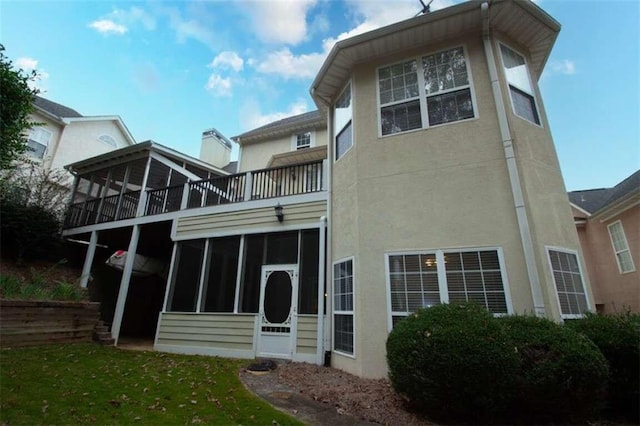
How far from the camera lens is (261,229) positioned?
27.9 ft

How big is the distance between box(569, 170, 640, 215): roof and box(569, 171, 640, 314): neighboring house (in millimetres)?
51

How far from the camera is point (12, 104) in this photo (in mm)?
7852

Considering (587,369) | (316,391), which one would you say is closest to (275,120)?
(316,391)

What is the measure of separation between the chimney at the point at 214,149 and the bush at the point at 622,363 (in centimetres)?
1949

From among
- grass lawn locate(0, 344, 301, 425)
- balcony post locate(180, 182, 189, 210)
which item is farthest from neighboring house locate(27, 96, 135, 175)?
grass lawn locate(0, 344, 301, 425)

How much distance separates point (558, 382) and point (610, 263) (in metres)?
11.5

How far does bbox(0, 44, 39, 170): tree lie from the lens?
770cm

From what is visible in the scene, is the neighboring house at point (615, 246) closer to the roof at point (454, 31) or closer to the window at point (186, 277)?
the roof at point (454, 31)

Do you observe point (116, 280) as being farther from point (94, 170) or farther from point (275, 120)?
point (275, 120)

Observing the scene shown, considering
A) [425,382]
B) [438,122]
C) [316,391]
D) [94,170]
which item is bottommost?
[316,391]

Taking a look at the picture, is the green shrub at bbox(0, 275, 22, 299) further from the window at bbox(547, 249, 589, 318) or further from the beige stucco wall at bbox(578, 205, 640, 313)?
the beige stucco wall at bbox(578, 205, 640, 313)

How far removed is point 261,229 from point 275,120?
11709mm

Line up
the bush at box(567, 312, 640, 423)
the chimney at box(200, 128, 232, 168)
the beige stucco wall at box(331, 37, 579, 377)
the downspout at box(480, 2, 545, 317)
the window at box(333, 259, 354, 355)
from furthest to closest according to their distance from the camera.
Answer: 1. the chimney at box(200, 128, 232, 168)
2. the window at box(333, 259, 354, 355)
3. the beige stucco wall at box(331, 37, 579, 377)
4. the downspout at box(480, 2, 545, 317)
5. the bush at box(567, 312, 640, 423)

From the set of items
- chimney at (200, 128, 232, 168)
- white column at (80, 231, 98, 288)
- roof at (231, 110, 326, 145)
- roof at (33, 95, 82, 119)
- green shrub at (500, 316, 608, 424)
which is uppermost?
roof at (33, 95, 82, 119)
